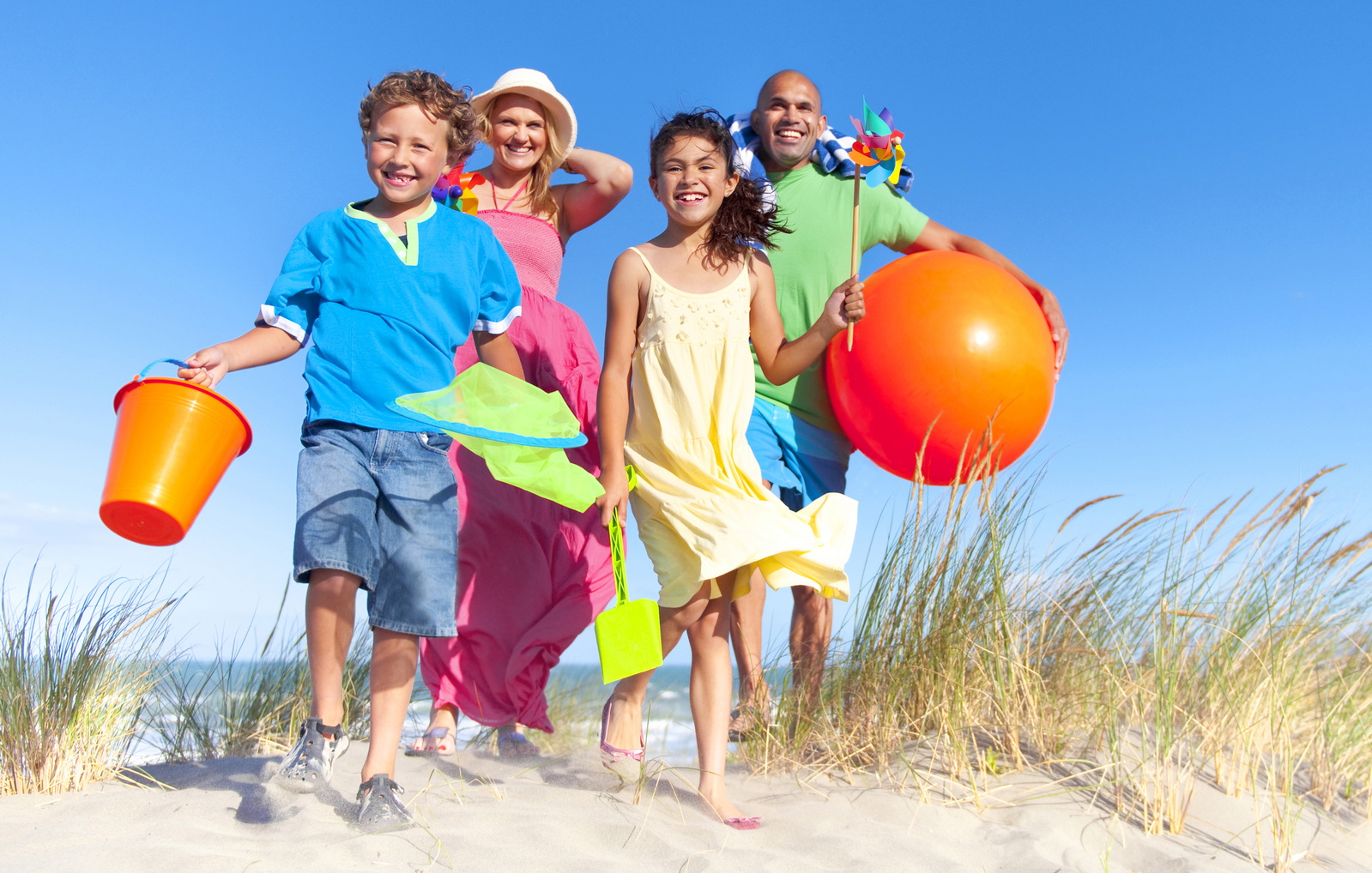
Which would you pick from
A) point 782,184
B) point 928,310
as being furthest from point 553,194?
point 928,310

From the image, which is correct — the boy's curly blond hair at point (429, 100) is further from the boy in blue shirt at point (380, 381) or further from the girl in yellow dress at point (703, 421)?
the girl in yellow dress at point (703, 421)

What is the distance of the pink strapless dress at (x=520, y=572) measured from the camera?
3.73 metres

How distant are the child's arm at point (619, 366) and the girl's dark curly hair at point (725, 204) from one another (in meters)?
0.28

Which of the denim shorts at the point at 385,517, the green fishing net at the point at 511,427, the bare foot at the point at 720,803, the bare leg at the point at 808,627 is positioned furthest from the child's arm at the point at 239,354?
the bare leg at the point at 808,627

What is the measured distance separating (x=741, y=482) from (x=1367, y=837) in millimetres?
2553

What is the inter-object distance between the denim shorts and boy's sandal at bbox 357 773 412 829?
1.29 ft

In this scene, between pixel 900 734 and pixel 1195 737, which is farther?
pixel 1195 737

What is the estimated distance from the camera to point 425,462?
2.79 metres

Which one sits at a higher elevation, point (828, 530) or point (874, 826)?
point (828, 530)

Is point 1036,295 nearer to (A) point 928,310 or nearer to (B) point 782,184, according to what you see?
(A) point 928,310

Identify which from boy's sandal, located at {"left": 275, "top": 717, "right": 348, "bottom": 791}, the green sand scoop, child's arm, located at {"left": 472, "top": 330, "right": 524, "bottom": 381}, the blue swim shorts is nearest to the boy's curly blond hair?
child's arm, located at {"left": 472, "top": 330, "right": 524, "bottom": 381}

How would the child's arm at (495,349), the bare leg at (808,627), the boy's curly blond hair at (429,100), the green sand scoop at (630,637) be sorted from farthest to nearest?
the bare leg at (808,627), the child's arm at (495,349), the boy's curly blond hair at (429,100), the green sand scoop at (630,637)

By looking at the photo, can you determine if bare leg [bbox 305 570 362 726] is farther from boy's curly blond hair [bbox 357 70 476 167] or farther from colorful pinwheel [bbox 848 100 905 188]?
colorful pinwheel [bbox 848 100 905 188]

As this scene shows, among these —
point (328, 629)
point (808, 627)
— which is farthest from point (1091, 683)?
point (328, 629)
